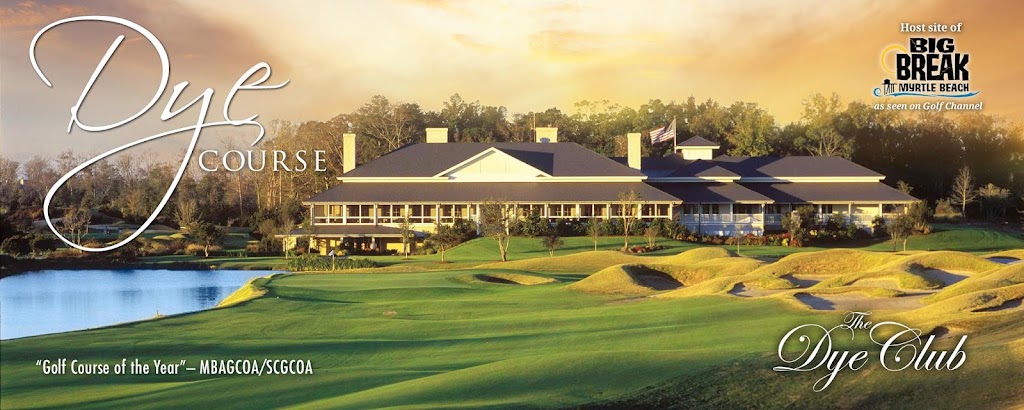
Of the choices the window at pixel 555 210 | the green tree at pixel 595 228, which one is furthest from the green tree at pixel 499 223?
the window at pixel 555 210

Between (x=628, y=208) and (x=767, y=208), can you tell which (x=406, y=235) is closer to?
(x=628, y=208)

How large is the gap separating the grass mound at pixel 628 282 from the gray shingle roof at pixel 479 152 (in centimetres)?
3188

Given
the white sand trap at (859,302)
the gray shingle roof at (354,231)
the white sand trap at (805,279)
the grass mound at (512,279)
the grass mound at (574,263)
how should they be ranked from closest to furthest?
Answer: the white sand trap at (859,302)
the white sand trap at (805,279)
the grass mound at (512,279)
the grass mound at (574,263)
the gray shingle roof at (354,231)

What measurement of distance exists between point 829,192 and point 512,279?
128 ft

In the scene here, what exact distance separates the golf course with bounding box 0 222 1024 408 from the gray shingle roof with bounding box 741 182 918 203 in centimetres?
3510

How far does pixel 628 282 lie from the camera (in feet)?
98.2

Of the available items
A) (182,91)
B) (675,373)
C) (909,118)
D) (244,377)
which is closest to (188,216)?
(182,91)

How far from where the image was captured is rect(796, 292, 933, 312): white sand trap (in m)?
20.3

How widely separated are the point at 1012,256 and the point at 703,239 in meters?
24.4

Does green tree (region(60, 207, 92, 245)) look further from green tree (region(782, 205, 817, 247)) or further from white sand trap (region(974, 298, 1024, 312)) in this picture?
white sand trap (region(974, 298, 1024, 312))

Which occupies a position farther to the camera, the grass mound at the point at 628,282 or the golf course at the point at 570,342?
the grass mound at the point at 628,282

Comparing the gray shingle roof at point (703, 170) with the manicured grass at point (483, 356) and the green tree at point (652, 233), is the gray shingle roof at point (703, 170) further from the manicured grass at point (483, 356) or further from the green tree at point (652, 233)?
the manicured grass at point (483, 356)

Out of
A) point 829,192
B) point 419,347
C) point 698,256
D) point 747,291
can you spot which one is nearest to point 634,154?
point 829,192

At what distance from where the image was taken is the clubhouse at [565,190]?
200 ft
